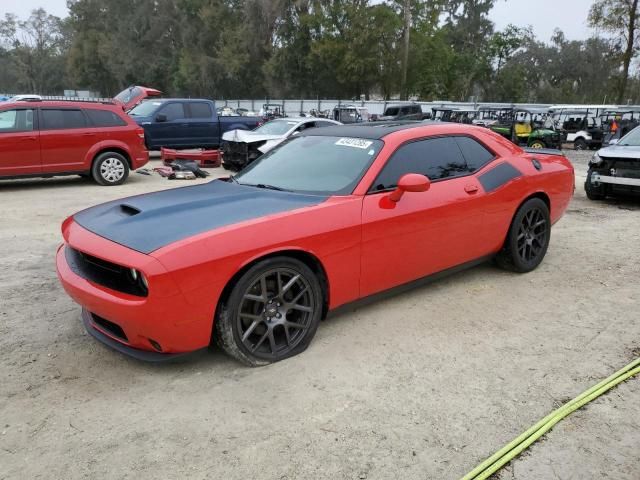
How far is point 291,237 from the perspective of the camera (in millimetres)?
3248

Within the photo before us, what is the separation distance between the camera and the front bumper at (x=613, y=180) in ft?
27.6

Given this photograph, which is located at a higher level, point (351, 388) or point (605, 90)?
point (605, 90)

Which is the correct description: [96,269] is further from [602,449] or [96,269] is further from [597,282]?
[597,282]

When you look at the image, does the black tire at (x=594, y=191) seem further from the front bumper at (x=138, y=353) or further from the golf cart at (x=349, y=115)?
the golf cart at (x=349, y=115)

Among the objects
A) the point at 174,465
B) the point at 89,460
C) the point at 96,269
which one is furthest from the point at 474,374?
the point at 96,269

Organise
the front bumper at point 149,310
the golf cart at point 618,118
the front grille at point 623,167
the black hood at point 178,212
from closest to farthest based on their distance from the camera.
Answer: the front bumper at point 149,310, the black hood at point 178,212, the front grille at point 623,167, the golf cart at point 618,118

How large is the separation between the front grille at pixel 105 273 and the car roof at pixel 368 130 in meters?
2.13

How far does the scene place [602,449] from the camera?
2561 mm

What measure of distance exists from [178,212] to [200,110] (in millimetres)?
11871

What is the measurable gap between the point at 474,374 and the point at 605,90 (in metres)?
62.1

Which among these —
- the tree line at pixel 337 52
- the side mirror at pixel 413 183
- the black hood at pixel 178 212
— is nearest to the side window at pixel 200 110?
the black hood at pixel 178 212

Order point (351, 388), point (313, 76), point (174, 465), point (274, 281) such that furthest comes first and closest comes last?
point (313, 76) → point (274, 281) → point (351, 388) → point (174, 465)

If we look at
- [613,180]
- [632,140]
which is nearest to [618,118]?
[632,140]

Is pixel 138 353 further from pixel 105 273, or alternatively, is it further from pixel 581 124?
pixel 581 124
